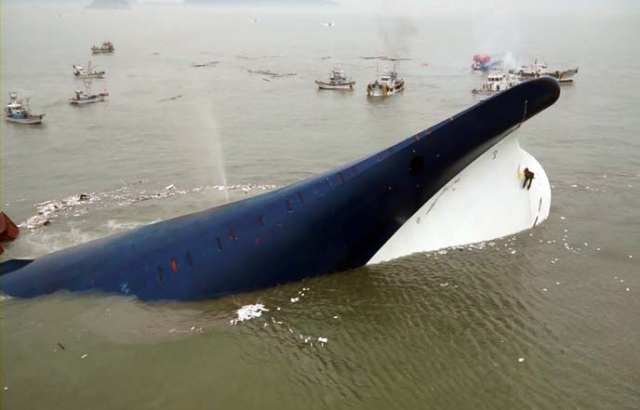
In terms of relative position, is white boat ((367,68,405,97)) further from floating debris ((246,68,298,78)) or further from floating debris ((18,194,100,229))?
floating debris ((18,194,100,229))

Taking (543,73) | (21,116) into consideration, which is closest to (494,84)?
(543,73)

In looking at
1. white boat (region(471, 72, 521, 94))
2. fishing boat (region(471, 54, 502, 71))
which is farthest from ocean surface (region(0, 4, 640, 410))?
fishing boat (region(471, 54, 502, 71))

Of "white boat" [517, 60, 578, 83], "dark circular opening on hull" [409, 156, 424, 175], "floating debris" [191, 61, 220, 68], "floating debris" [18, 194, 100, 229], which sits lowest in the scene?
"floating debris" [18, 194, 100, 229]

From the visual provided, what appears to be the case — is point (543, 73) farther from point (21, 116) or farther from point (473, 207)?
point (21, 116)

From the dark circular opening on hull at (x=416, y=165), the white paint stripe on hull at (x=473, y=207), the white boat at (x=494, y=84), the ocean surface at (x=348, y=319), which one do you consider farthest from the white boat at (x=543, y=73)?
the dark circular opening on hull at (x=416, y=165)

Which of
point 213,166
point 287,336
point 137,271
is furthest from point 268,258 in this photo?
point 213,166

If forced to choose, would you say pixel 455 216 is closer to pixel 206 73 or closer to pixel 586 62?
pixel 206 73
